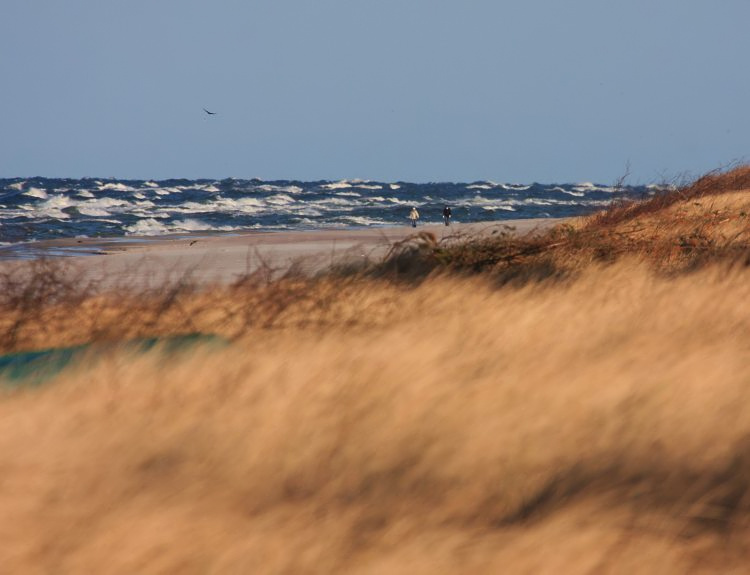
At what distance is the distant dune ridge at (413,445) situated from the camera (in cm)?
332

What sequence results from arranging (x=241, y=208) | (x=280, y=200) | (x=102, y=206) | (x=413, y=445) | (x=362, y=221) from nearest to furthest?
1. (x=413, y=445)
2. (x=362, y=221)
3. (x=102, y=206)
4. (x=241, y=208)
5. (x=280, y=200)

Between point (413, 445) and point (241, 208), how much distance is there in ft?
162

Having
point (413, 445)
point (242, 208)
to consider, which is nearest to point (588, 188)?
point (242, 208)

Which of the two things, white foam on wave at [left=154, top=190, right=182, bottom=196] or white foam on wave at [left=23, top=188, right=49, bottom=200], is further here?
white foam on wave at [left=154, top=190, right=182, bottom=196]

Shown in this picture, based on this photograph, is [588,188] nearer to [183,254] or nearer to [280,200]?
[280,200]

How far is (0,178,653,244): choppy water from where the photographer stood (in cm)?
4075

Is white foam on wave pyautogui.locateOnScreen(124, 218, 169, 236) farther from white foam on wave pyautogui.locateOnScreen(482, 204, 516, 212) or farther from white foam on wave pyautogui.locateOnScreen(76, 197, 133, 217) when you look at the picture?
Result: white foam on wave pyautogui.locateOnScreen(482, 204, 516, 212)

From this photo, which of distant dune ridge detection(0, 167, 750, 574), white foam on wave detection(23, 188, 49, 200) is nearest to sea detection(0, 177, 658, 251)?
white foam on wave detection(23, 188, 49, 200)

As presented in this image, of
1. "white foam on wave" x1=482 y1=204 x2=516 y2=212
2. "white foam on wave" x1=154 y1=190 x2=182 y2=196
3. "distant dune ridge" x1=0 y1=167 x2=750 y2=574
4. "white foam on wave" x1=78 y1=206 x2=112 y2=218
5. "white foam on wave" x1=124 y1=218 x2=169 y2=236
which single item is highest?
"distant dune ridge" x1=0 y1=167 x2=750 y2=574

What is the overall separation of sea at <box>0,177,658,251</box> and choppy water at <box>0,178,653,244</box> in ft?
0.16

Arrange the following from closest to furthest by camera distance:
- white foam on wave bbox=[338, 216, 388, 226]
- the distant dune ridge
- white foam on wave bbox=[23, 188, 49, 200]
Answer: the distant dune ridge, white foam on wave bbox=[338, 216, 388, 226], white foam on wave bbox=[23, 188, 49, 200]

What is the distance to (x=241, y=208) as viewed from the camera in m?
52.9

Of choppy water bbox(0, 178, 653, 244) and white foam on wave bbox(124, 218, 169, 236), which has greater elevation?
choppy water bbox(0, 178, 653, 244)

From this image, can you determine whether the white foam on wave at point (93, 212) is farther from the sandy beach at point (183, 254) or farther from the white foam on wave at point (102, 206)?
the sandy beach at point (183, 254)
